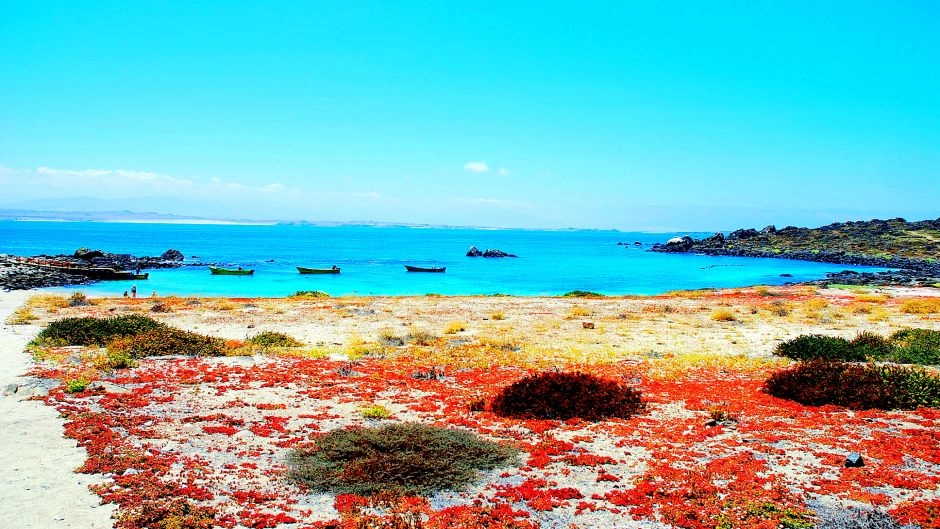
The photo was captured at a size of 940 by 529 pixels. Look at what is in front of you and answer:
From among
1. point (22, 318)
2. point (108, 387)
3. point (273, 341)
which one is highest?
point (108, 387)

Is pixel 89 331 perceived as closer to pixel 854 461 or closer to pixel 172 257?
pixel 854 461

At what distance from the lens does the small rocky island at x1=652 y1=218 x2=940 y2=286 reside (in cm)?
8494

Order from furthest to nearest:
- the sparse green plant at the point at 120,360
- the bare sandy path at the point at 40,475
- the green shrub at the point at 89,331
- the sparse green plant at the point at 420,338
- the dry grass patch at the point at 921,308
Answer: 1. the dry grass patch at the point at 921,308
2. the sparse green plant at the point at 420,338
3. the green shrub at the point at 89,331
4. the sparse green plant at the point at 120,360
5. the bare sandy path at the point at 40,475

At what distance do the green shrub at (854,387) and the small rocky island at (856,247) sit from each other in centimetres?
6498

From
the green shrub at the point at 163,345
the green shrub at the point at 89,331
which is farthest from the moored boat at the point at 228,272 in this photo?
the green shrub at the point at 163,345

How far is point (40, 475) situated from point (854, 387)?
19.6 m

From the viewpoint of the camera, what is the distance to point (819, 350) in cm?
2370

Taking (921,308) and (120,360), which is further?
(921,308)

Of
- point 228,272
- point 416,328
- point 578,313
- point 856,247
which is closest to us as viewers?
point 416,328

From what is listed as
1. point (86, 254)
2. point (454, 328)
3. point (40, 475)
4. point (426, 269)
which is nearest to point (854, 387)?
point (454, 328)

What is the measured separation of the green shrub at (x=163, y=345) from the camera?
22.9 meters

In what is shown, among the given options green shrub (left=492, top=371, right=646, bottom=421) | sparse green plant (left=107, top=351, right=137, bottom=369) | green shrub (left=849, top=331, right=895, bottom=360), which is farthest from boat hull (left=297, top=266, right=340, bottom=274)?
green shrub (left=492, top=371, right=646, bottom=421)

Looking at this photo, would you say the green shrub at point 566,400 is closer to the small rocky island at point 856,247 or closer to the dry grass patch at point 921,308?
the dry grass patch at point 921,308

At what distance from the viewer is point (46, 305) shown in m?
41.3
